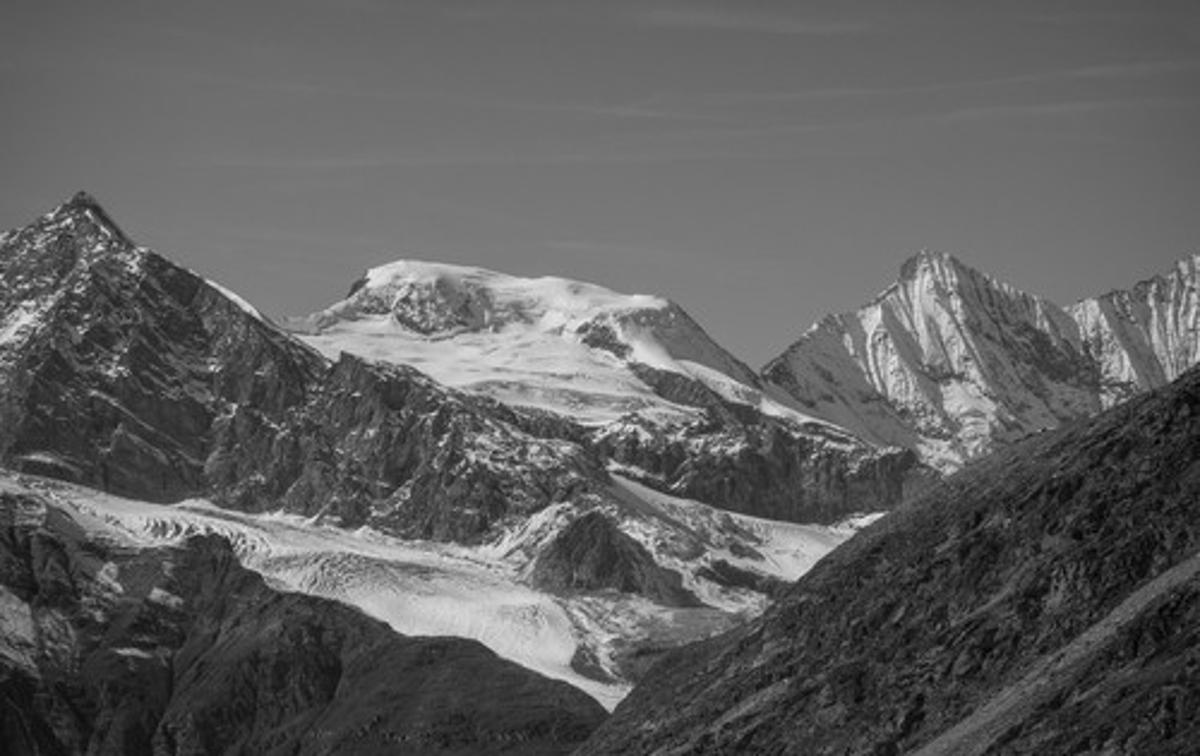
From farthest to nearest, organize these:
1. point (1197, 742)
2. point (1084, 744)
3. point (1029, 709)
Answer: point (1029, 709) → point (1084, 744) → point (1197, 742)

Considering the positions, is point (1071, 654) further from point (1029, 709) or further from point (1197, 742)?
point (1197, 742)

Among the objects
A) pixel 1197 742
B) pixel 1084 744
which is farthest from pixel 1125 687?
pixel 1197 742

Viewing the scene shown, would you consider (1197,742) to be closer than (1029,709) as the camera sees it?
Yes

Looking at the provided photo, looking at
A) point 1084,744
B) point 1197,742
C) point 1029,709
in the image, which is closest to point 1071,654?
point 1029,709

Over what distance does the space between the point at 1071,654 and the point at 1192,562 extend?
31.9ft

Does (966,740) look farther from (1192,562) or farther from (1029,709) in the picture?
(1192,562)

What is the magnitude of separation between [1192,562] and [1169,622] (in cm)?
1422

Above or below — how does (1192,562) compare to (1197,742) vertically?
above

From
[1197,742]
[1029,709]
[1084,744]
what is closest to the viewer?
[1197,742]

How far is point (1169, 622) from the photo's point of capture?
183 metres

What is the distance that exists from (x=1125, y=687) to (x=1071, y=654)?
19751 millimetres

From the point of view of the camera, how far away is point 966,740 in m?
→ 194

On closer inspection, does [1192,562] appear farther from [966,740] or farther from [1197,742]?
[1197,742]

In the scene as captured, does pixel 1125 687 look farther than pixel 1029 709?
No
